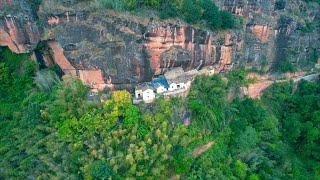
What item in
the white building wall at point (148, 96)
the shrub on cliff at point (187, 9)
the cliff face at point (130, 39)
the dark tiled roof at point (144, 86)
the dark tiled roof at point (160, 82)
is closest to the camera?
the cliff face at point (130, 39)

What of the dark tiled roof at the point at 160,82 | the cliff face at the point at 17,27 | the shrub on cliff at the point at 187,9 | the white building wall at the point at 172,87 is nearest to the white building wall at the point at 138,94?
the dark tiled roof at the point at 160,82

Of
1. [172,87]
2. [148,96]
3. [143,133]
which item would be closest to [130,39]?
[148,96]

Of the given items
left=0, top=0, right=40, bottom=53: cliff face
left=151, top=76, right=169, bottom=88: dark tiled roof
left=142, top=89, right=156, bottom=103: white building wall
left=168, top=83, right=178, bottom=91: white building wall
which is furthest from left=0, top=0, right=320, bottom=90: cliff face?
left=142, top=89, right=156, bottom=103: white building wall

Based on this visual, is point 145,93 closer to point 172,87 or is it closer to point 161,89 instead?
point 161,89

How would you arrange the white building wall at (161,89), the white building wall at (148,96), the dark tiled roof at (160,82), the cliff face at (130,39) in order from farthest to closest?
the dark tiled roof at (160,82) < the white building wall at (161,89) < the white building wall at (148,96) < the cliff face at (130,39)

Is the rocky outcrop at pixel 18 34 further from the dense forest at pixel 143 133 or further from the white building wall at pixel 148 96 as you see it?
the white building wall at pixel 148 96

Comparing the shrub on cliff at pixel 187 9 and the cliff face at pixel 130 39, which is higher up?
the shrub on cliff at pixel 187 9

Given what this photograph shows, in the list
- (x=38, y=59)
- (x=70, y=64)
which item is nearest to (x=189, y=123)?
(x=70, y=64)
